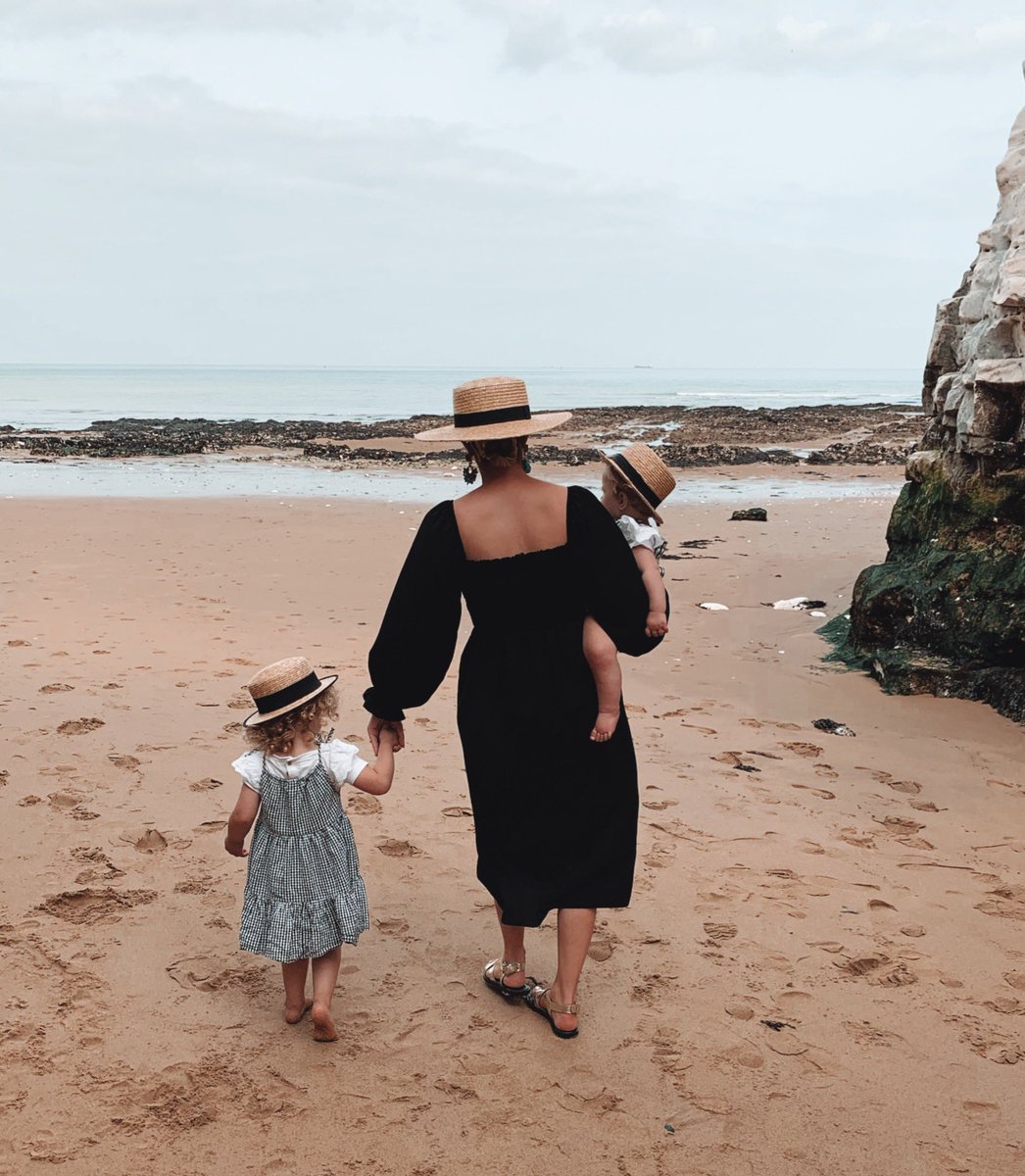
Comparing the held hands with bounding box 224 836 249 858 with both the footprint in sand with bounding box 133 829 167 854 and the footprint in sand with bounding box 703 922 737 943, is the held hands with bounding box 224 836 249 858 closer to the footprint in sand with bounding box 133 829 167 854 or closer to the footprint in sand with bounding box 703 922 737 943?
the footprint in sand with bounding box 133 829 167 854

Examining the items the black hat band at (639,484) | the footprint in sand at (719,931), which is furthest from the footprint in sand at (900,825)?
the black hat band at (639,484)

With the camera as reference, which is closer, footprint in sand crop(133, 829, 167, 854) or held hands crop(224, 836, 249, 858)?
held hands crop(224, 836, 249, 858)

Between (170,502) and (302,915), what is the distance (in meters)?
15.8

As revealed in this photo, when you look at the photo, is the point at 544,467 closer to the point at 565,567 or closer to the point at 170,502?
the point at 170,502

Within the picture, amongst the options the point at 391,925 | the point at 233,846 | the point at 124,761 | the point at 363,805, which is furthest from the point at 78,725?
the point at 233,846

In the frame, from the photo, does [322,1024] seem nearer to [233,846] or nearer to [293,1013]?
[293,1013]

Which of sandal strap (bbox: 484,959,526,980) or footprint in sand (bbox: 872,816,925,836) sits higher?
sandal strap (bbox: 484,959,526,980)

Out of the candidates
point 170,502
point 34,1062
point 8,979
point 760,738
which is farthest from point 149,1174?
point 170,502

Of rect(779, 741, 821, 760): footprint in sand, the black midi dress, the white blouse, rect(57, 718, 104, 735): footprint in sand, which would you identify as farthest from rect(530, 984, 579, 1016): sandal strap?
rect(57, 718, 104, 735): footprint in sand

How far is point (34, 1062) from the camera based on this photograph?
10.0 feet

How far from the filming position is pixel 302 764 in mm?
3174

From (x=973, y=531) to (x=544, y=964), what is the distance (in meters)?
4.97

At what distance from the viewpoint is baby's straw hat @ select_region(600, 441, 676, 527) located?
11.7 ft

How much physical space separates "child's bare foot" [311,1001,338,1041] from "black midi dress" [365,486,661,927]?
605mm
